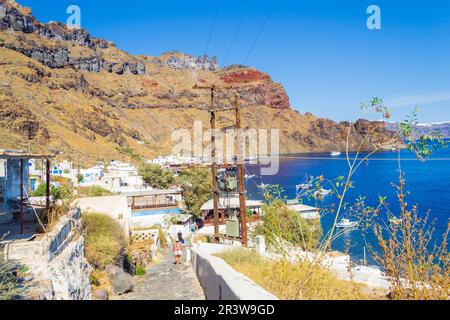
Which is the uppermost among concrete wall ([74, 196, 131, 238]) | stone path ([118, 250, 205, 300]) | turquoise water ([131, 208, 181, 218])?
concrete wall ([74, 196, 131, 238])

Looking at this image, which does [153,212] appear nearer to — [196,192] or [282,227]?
[196,192]

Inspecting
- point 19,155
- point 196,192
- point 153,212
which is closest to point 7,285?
point 19,155

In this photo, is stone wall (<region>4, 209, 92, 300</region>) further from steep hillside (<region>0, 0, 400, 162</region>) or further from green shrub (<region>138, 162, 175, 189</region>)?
green shrub (<region>138, 162, 175, 189</region>)

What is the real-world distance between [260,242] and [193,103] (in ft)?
587

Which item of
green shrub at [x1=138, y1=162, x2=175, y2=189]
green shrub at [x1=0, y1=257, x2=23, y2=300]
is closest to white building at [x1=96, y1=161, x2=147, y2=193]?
green shrub at [x1=138, y1=162, x2=175, y2=189]

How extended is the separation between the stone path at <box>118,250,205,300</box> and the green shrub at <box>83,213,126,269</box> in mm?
1212

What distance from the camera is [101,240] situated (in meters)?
10.8

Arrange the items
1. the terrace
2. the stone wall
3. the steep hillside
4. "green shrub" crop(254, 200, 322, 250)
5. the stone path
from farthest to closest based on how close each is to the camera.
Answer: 1. the steep hillside
2. the stone path
3. the terrace
4. the stone wall
5. "green shrub" crop(254, 200, 322, 250)

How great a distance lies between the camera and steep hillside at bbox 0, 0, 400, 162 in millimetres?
61688

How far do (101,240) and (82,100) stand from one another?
326ft

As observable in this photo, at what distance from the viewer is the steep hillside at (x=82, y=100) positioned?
202 ft

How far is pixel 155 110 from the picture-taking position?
538ft
